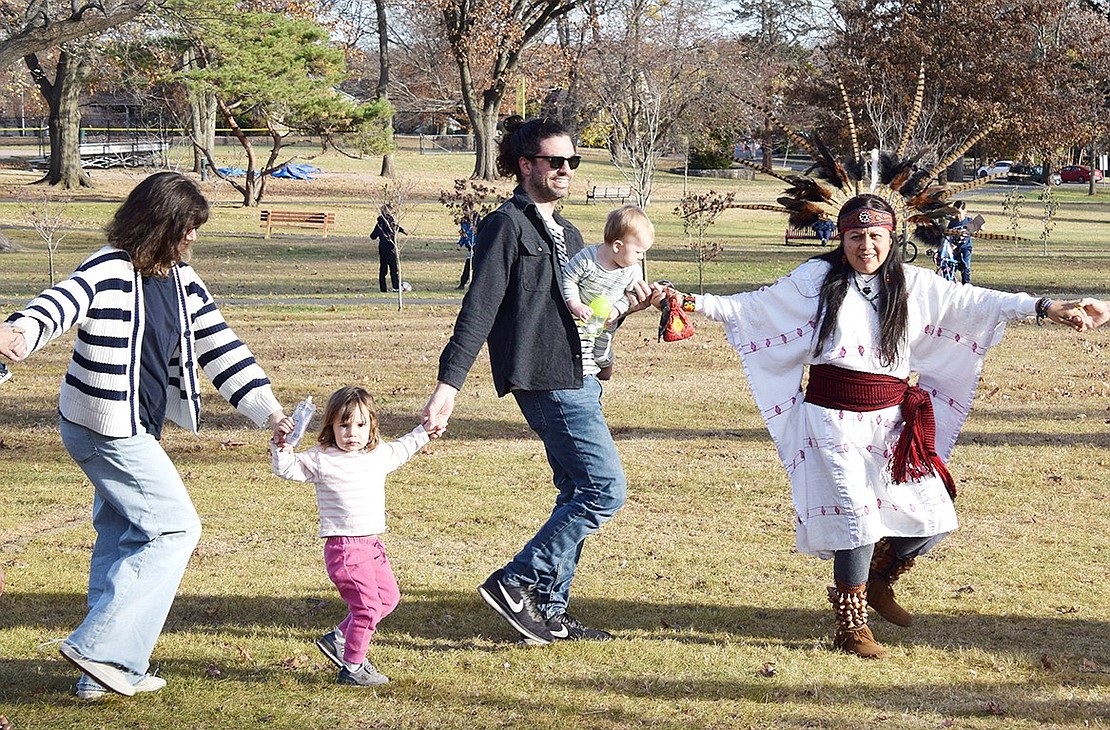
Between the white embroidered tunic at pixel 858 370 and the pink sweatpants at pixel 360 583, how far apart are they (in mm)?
1678

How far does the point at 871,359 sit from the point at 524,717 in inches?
77.4

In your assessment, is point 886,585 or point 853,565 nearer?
point 853,565

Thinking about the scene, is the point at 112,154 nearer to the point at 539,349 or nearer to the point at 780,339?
the point at 780,339

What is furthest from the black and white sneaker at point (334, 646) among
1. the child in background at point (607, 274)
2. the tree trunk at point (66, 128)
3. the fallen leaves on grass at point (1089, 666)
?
the tree trunk at point (66, 128)

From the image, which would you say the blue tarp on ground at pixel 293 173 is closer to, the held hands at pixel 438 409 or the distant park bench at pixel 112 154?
the distant park bench at pixel 112 154

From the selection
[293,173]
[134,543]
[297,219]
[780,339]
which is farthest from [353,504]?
[293,173]

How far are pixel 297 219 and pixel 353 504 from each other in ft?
100

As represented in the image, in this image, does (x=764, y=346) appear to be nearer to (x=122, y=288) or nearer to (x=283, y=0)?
(x=122, y=288)

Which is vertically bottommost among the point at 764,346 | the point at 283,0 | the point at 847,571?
the point at 847,571

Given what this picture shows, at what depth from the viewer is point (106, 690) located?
186 inches

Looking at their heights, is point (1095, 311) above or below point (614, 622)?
above

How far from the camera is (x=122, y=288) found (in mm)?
4523

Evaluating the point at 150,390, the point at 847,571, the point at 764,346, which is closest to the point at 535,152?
the point at 764,346

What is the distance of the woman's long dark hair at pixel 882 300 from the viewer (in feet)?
17.7
